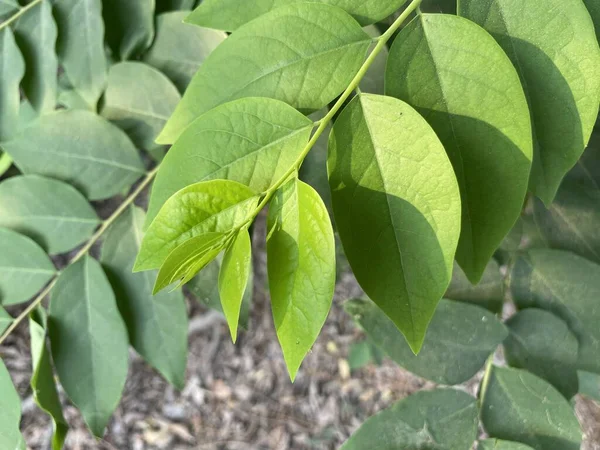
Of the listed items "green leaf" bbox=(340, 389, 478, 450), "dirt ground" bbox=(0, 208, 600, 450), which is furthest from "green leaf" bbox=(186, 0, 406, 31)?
"dirt ground" bbox=(0, 208, 600, 450)

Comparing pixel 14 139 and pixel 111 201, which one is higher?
pixel 14 139

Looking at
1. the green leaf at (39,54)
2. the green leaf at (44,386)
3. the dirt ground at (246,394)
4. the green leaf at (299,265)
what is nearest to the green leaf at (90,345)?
the green leaf at (44,386)

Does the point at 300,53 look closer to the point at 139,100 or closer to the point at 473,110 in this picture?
the point at 473,110

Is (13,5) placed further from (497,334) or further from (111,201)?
(111,201)

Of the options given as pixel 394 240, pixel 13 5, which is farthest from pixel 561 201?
pixel 13 5

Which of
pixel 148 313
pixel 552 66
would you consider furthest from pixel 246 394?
pixel 552 66

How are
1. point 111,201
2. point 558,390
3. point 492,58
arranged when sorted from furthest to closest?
point 111,201 → point 558,390 → point 492,58
